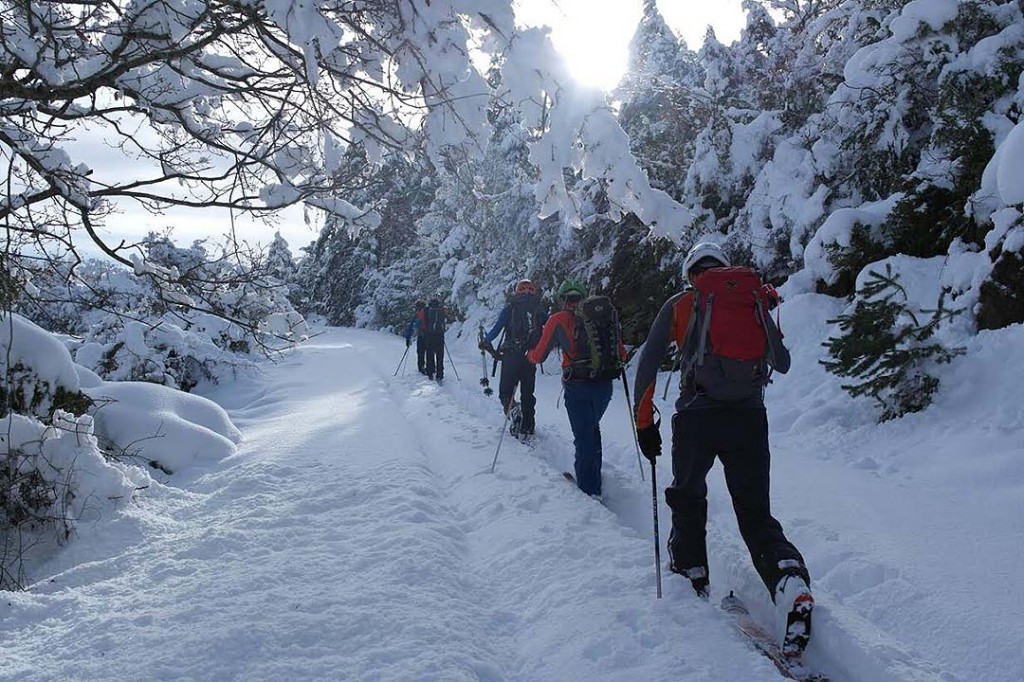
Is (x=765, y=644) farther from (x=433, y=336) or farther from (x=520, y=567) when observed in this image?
(x=433, y=336)

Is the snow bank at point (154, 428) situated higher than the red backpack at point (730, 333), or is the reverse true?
the red backpack at point (730, 333)

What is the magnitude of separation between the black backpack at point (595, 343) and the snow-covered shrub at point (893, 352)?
2.51 metres

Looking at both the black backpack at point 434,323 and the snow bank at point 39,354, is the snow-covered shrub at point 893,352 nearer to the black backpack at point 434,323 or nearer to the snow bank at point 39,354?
the snow bank at point 39,354

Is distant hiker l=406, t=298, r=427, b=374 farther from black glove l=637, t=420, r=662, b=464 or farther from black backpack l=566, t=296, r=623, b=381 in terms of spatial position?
black glove l=637, t=420, r=662, b=464

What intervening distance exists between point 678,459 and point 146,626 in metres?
3.05

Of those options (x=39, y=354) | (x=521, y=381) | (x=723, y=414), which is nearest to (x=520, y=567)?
(x=723, y=414)

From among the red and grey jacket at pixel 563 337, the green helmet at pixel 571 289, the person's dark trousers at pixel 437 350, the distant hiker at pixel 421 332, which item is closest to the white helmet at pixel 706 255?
the red and grey jacket at pixel 563 337

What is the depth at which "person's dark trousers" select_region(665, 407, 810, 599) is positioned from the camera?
3.39 meters

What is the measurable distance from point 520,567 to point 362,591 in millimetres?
1051

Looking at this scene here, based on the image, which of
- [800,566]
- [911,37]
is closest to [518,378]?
[800,566]

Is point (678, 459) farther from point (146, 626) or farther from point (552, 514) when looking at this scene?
point (146, 626)

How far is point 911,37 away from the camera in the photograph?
810 centimetres

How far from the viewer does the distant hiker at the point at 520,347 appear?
853cm

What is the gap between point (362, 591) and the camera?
3.62 meters
